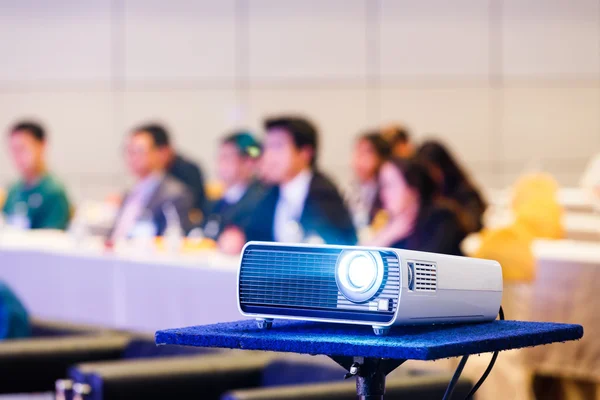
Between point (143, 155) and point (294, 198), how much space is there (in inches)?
69.5

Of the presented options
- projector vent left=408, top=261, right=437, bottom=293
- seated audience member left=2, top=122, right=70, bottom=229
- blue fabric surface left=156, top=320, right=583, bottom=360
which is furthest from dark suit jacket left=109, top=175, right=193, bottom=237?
projector vent left=408, top=261, right=437, bottom=293

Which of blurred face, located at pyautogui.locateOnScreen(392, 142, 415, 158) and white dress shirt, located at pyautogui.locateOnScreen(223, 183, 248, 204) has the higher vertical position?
blurred face, located at pyautogui.locateOnScreen(392, 142, 415, 158)

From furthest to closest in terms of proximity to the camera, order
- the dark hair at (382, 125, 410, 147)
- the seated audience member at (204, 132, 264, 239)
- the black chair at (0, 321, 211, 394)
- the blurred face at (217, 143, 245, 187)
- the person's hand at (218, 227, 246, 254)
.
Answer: the dark hair at (382, 125, 410, 147), the blurred face at (217, 143, 245, 187), the seated audience member at (204, 132, 264, 239), the person's hand at (218, 227, 246, 254), the black chair at (0, 321, 211, 394)

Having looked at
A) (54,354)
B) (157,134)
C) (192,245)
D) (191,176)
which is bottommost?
(54,354)

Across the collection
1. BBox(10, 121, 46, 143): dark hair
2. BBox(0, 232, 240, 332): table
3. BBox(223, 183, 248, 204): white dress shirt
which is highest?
BBox(10, 121, 46, 143): dark hair

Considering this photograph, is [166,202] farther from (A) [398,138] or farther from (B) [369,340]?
(B) [369,340]

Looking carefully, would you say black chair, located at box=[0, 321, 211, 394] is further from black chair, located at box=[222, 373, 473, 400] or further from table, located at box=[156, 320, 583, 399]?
table, located at box=[156, 320, 583, 399]

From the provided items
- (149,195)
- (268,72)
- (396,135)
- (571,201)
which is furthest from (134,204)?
(268,72)

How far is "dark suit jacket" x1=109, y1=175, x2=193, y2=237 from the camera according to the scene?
544cm

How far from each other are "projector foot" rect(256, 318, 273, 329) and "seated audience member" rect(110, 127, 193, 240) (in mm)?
3936

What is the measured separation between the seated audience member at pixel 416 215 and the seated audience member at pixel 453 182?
100cm

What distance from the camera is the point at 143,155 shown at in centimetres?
579

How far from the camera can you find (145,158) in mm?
5789

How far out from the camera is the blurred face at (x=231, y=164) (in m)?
6.45
